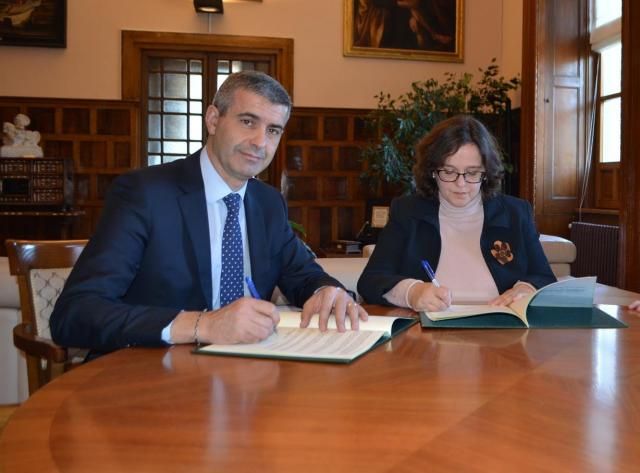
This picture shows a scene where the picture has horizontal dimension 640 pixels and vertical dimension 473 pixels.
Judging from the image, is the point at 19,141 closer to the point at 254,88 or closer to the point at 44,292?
the point at 44,292

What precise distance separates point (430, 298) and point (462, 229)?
750 mm

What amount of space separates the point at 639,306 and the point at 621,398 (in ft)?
3.24

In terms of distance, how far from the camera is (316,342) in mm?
1559

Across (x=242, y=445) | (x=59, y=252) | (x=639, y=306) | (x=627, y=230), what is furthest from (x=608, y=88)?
(x=242, y=445)

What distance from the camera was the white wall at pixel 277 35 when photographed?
851 centimetres

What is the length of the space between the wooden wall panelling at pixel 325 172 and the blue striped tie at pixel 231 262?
6.88 meters

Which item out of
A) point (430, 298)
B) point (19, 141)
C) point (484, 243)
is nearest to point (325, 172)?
point (19, 141)

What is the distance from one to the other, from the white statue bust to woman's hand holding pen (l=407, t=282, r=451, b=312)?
23.0 ft

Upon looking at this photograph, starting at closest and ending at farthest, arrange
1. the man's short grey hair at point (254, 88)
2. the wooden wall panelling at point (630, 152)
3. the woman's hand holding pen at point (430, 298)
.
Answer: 1. the woman's hand holding pen at point (430, 298)
2. the man's short grey hair at point (254, 88)
3. the wooden wall panelling at point (630, 152)

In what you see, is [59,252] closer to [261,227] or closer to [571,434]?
[261,227]

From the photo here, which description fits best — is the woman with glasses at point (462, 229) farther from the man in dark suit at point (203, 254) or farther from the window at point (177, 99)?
the window at point (177, 99)

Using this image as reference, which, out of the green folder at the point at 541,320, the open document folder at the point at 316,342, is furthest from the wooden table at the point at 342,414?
the green folder at the point at 541,320

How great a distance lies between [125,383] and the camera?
49.2 inches

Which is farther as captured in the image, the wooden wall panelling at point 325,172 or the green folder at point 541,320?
the wooden wall panelling at point 325,172
